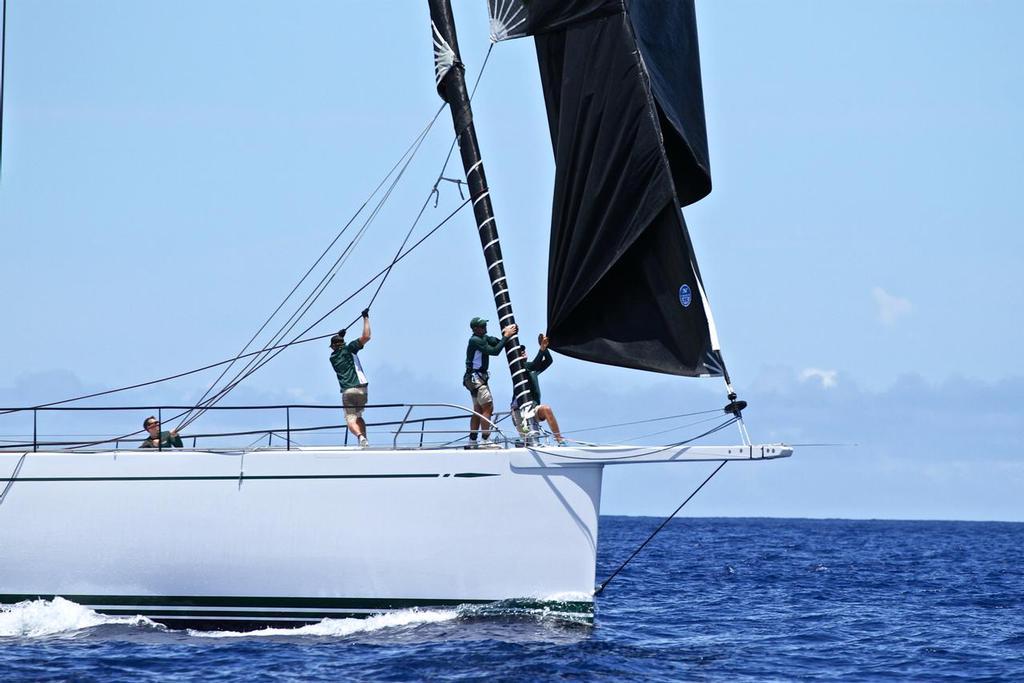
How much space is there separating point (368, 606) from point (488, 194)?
633 centimetres

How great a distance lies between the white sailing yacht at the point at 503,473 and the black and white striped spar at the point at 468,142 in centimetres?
7

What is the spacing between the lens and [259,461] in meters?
20.2

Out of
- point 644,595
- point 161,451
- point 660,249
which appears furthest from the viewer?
point 644,595

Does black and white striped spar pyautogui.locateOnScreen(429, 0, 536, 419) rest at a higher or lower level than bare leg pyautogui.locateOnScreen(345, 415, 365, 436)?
higher

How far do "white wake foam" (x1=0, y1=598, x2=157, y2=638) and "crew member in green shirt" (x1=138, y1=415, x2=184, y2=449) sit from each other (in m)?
2.56

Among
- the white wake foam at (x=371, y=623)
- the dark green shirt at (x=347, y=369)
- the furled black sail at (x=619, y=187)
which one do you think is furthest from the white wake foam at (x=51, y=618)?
the furled black sail at (x=619, y=187)

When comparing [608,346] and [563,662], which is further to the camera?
[608,346]

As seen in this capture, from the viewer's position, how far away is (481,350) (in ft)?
67.9

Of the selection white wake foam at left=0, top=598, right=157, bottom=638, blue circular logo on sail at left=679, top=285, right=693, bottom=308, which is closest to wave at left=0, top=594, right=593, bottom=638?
white wake foam at left=0, top=598, right=157, bottom=638

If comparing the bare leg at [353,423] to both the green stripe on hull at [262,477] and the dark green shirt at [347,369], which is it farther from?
the green stripe on hull at [262,477]

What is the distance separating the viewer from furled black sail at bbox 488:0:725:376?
1897 centimetres

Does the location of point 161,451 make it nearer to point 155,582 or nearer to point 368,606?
point 155,582

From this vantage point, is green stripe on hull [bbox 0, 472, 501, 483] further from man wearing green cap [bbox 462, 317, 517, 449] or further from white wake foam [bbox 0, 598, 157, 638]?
white wake foam [bbox 0, 598, 157, 638]

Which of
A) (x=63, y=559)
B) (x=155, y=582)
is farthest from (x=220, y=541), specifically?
(x=63, y=559)
